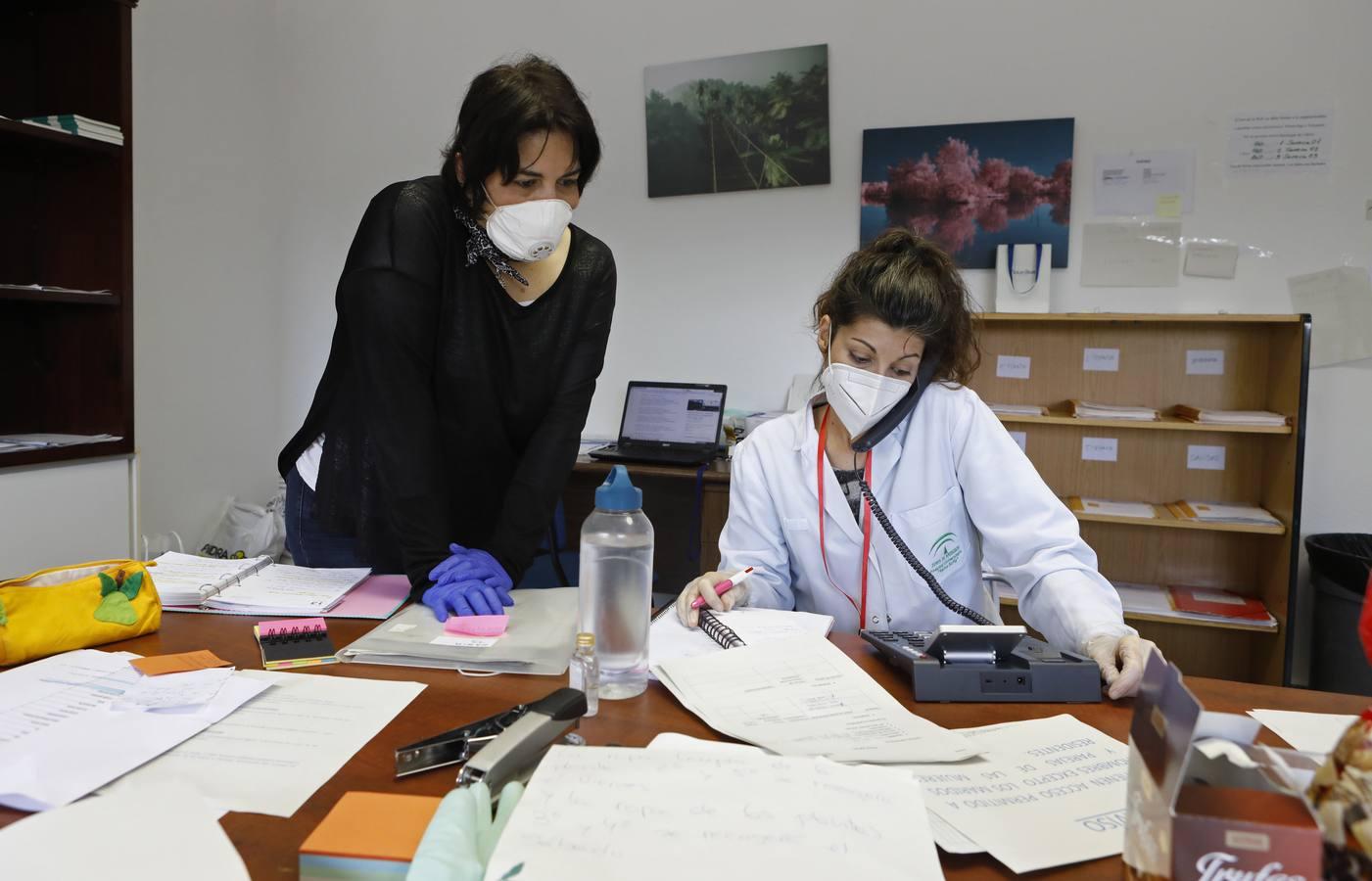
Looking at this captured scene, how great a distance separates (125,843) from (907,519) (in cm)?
117

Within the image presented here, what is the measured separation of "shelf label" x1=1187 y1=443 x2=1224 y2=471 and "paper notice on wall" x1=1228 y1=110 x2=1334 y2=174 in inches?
35.4

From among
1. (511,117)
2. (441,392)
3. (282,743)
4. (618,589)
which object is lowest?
(282,743)

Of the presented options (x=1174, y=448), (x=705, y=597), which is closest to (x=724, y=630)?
(x=705, y=597)

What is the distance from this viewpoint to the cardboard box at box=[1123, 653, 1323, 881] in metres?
0.41

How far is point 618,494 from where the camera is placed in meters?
0.94

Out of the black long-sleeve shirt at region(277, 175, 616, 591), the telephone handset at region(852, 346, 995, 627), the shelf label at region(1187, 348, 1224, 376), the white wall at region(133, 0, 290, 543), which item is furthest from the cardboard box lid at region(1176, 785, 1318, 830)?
the white wall at region(133, 0, 290, 543)

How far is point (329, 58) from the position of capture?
3.74 m

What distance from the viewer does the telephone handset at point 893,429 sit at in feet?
4.51

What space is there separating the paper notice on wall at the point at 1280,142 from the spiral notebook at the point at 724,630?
8.18ft

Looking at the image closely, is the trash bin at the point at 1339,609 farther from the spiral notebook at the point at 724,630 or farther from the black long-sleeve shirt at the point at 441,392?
the black long-sleeve shirt at the point at 441,392

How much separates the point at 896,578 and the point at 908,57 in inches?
90.7

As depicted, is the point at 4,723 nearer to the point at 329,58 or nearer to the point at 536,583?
the point at 536,583

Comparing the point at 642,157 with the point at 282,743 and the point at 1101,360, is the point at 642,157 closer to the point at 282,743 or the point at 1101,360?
the point at 1101,360

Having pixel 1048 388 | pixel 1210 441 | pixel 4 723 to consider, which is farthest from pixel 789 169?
pixel 4 723
